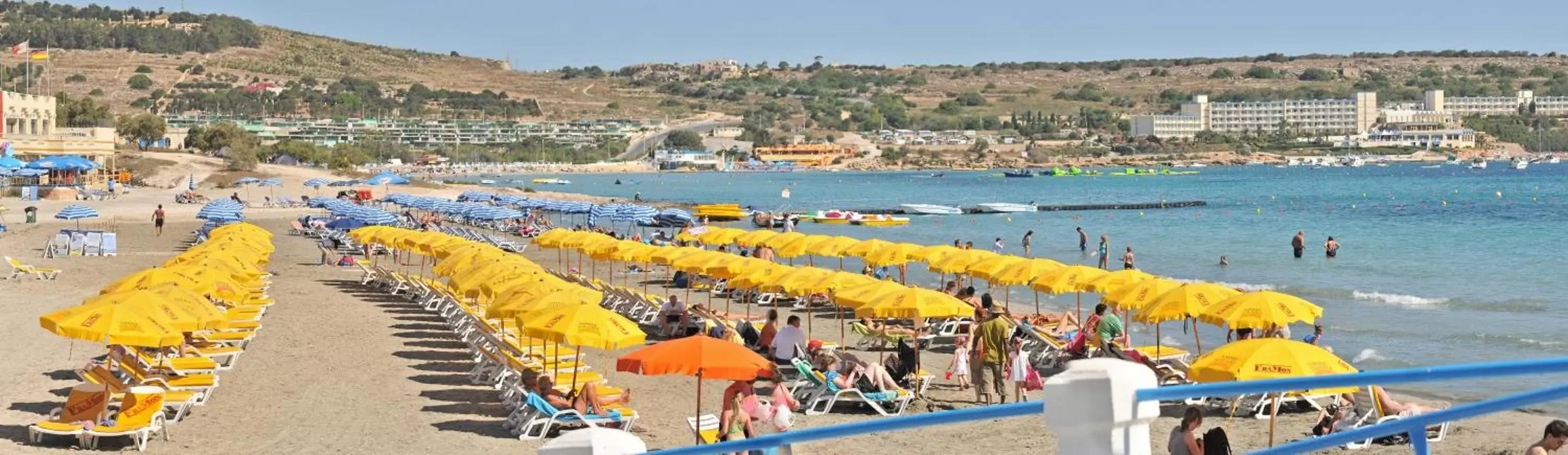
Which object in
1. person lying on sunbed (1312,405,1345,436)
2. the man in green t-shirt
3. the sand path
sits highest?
the man in green t-shirt

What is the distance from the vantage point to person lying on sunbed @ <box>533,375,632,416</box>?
12.2 metres

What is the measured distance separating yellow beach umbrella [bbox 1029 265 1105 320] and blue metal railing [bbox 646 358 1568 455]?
15447 millimetres

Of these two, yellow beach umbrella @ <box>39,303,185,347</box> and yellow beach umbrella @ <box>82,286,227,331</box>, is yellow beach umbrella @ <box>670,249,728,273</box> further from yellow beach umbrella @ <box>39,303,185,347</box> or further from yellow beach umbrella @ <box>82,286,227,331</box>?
yellow beach umbrella @ <box>39,303,185,347</box>

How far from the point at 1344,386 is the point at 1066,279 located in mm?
16221

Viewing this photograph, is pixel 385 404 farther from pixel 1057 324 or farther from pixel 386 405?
pixel 1057 324

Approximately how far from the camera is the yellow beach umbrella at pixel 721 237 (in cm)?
3023

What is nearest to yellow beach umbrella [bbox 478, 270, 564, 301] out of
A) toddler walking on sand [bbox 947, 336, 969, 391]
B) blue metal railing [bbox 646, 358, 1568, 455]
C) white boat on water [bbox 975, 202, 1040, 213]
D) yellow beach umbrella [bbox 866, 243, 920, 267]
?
toddler walking on sand [bbox 947, 336, 969, 391]

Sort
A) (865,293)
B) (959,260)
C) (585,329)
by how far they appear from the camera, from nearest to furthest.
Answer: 1. (585,329)
2. (865,293)
3. (959,260)

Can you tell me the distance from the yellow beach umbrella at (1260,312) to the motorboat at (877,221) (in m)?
43.9

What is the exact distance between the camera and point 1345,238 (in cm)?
4862

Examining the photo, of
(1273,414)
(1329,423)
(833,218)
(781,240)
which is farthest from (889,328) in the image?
(833,218)

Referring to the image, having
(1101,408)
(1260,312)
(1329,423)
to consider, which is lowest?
(1329,423)

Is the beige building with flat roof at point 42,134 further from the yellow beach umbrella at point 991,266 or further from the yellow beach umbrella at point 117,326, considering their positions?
the yellow beach umbrella at point 117,326

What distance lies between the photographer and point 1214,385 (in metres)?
2.57
